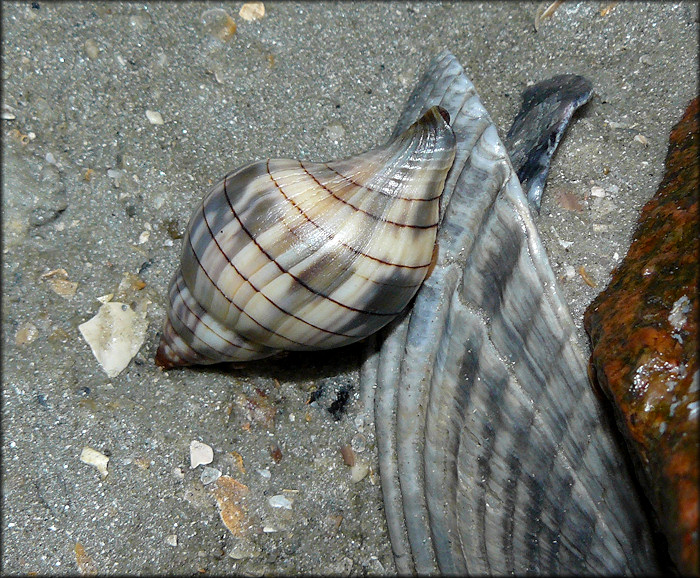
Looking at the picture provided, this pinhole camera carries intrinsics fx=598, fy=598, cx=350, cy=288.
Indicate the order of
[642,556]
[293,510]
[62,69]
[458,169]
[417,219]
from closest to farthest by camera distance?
1. [642,556]
2. [417,219]
3. [458,169]
4. [293,510]
5. [62,69]

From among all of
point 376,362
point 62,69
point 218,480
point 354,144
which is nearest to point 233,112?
point 354,144

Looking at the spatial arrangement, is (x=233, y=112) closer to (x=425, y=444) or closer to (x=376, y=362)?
(x=376, y=362)

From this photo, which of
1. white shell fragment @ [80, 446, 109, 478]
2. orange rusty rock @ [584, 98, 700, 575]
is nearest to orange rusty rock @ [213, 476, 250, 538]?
white shell fragment @ [80, 446, 109, 478]

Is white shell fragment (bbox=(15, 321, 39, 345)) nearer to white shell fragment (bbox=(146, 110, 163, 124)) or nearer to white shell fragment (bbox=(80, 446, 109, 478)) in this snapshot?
white shell fragment (bbox=(80, 446, 109, 478))

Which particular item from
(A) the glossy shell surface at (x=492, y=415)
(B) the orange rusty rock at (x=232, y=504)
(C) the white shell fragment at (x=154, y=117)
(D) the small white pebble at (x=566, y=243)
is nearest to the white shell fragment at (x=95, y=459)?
(B) the orange rusty rock at (x=232, y=504)

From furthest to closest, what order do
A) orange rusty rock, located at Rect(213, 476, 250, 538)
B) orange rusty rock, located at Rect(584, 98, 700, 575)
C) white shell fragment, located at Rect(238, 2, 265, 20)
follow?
white shell fragment, located at Rect(238, 2, 265, 20)
orange rusty rock, located at Rect(213, 476, 250, 538)
orange rusty rock, located at Rect(584, 98, 700, 575)

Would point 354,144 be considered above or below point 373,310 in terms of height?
above

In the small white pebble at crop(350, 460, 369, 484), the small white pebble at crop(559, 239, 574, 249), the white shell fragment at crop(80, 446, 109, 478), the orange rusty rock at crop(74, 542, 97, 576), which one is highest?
the small white pebble at crop(559, 239, 574, 249)
